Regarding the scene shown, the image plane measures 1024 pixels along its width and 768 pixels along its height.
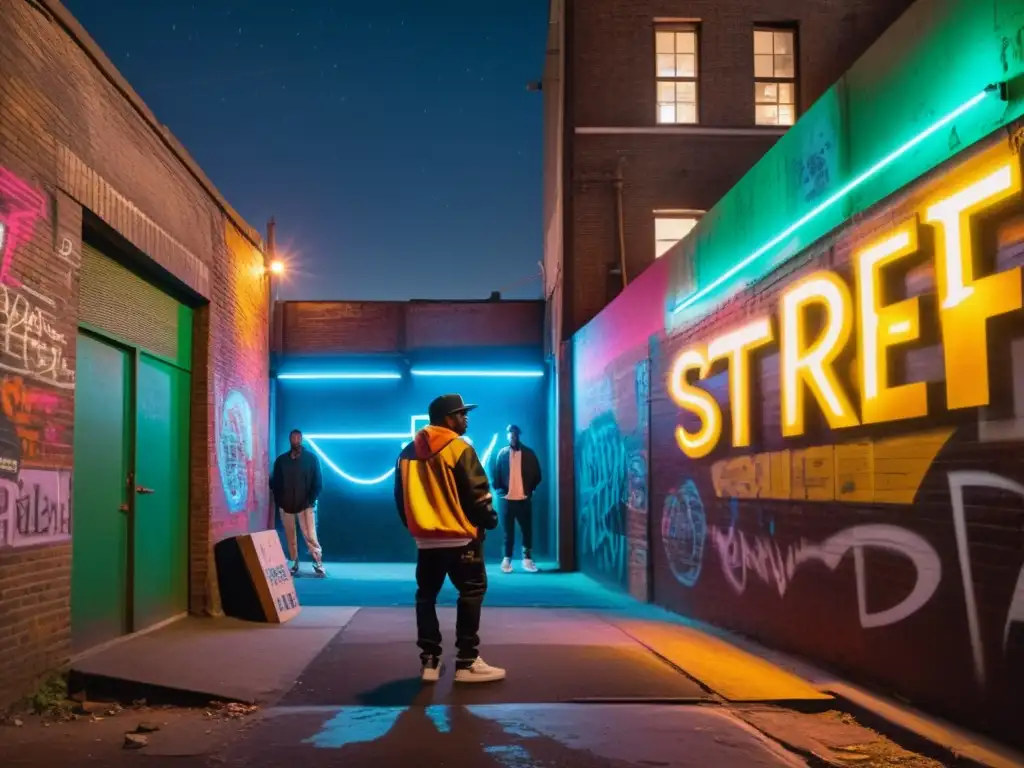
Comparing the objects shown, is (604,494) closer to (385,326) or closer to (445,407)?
(385,326)

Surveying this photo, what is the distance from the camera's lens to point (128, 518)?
835cm

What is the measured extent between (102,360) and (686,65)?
453 inches


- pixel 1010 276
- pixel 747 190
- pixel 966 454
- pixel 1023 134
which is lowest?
pixel 966 454

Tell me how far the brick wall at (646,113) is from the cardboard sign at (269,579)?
7384mm

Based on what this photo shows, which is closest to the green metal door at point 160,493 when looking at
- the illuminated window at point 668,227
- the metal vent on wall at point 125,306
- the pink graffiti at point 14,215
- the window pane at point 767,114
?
the metal vent on wall at point 125,306

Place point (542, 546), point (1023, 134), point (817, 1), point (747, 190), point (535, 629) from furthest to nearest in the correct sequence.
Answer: point (542, 546) → point (817, 1) → point (535, 629) → point (747, 190) → point (1023, 134)

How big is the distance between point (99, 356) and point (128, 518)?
1459mm

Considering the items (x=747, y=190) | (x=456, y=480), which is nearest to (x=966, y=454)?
(x=456, y=480)

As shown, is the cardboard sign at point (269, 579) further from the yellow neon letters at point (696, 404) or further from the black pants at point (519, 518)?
the black pants at point (519, 518)

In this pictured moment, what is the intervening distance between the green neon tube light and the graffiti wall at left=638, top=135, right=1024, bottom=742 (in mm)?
262

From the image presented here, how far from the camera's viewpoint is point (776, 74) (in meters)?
16.4

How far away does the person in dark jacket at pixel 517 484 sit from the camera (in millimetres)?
15039

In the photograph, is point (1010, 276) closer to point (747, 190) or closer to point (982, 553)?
point (982, 553)

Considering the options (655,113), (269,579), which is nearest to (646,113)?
(655,113)
